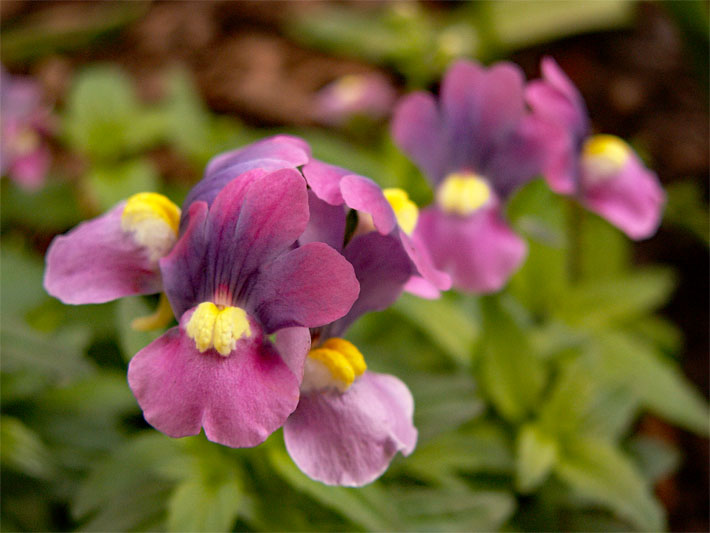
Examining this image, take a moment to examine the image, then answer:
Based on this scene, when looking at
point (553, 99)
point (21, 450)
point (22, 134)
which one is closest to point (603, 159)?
point (553, 99)

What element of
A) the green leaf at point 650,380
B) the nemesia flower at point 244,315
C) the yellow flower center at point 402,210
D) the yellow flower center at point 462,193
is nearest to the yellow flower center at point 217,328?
the nemesia flower at point 244,315

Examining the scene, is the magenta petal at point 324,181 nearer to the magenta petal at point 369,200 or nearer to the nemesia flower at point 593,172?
the magenta petal at point 369,200

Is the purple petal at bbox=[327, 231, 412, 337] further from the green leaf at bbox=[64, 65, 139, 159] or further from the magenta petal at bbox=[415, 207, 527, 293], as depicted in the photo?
the green leaf at bbox=[64, 65, 139, 159]

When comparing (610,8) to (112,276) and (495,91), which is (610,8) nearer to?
(495,91)

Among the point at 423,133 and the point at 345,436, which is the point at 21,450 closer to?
the point at 345,436

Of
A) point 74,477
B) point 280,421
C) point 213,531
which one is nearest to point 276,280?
point 280,421

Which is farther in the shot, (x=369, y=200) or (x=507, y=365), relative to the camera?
(x=507, y=365)
